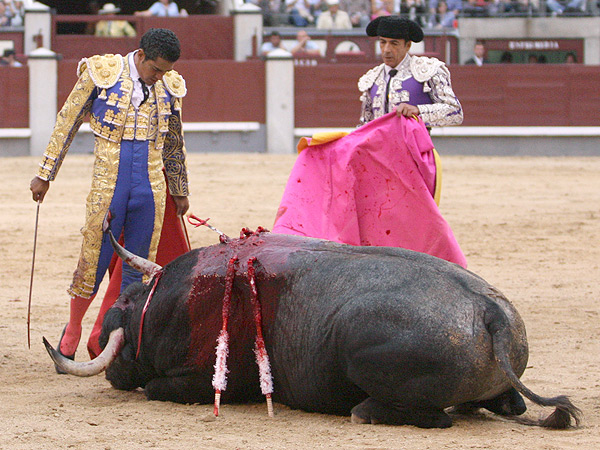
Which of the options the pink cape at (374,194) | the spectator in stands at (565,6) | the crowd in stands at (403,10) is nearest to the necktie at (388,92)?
the pink cape at (374,194)

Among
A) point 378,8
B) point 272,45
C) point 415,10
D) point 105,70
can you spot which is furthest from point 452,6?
point 105,70

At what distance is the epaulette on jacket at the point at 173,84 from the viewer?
3.90 m

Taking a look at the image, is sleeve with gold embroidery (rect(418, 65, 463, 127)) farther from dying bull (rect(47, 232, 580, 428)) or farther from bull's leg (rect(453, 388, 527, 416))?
bull's leg (rect(453, 388, 527, 416))

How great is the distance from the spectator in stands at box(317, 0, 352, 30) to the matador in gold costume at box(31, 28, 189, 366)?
37.0 ft

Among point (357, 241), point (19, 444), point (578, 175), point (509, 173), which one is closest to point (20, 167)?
point (509, 173)

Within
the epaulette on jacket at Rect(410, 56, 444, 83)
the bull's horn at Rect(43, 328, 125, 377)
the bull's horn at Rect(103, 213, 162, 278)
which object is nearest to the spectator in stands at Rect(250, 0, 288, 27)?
the epaulette on jacket at Rect(410, 56, 444, 83)

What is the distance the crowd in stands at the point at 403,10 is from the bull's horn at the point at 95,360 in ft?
39.4

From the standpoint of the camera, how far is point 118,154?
3795 mm

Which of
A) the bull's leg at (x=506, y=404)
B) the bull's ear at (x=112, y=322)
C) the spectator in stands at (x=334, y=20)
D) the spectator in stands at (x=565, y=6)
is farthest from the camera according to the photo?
the spectator in stands at (x=565, y=6)

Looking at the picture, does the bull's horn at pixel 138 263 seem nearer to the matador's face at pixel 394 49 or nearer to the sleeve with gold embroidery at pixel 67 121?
the sleeve with gold embroidery at pixel 67 121

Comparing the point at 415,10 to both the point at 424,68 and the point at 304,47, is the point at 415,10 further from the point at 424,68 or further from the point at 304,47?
the point at 424,68

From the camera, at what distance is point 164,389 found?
3297mm

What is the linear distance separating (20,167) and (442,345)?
31.4ft

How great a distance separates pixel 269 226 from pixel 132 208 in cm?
378
